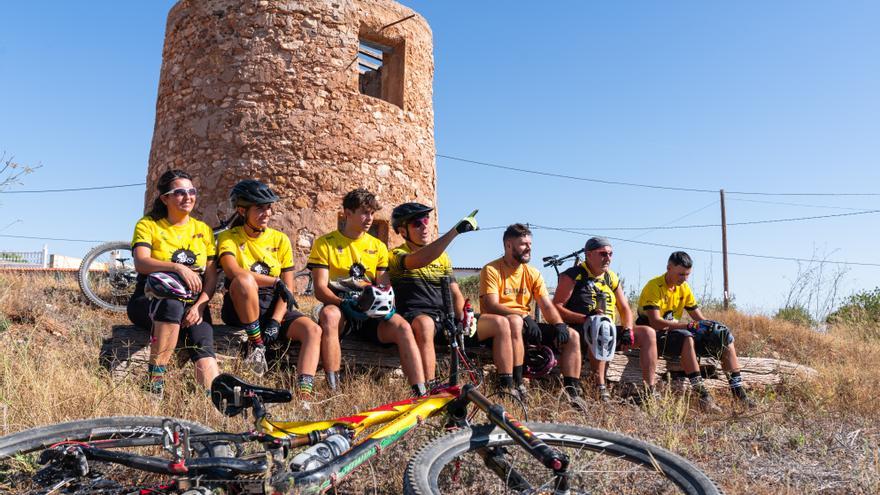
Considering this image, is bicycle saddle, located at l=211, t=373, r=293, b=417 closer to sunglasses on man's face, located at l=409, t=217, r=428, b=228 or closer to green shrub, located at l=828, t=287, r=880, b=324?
sunglasses on man's face, located at l=409, t=217, r=428, b=228

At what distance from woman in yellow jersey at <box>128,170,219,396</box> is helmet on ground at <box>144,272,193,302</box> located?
8cm

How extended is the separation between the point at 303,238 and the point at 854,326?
8.01 meters

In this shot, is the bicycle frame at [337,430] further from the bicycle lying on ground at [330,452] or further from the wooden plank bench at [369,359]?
the wooden plank bench at [369,359]

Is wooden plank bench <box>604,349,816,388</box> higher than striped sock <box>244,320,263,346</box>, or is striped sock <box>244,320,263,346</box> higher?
striped sock <box>244,320,263,346</box>

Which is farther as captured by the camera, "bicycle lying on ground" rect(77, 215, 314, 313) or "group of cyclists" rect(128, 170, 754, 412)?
"bicycle lying on ground" rect(77, 215, 314, 313)

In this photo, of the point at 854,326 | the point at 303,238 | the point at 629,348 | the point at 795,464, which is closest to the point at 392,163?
the point at 303,238

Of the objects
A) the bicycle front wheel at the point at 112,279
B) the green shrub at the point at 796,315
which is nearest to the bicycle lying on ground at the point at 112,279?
the bicycle front wheel at the point at 112,279

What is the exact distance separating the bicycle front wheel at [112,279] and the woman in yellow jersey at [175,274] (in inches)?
115

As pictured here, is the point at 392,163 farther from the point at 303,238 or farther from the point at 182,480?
the point at 182,480

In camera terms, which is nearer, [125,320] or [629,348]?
[629,348]

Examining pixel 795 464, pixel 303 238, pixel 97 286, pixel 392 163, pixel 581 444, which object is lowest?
pixel 795 464

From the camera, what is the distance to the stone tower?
8.63 metres

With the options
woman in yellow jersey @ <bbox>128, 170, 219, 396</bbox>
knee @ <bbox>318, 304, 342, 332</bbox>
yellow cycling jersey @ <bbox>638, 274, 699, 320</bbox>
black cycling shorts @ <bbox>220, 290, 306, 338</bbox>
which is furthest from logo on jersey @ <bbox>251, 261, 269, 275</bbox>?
yellow cycling jersey @ <bbox>638, 274, 699, 320</bbox>

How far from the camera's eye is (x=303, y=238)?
865 centimetres
